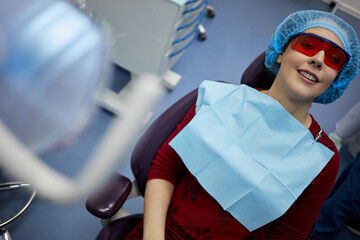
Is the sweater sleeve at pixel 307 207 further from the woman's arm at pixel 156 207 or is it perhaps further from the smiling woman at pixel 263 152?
the woman's arm at pixel 156 207

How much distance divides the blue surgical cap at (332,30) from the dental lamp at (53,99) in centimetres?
85

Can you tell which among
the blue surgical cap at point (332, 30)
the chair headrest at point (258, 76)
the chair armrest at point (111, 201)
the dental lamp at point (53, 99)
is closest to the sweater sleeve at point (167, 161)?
the chair armrest at point (111, 201)

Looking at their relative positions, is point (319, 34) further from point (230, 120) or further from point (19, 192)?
point (19, 192)

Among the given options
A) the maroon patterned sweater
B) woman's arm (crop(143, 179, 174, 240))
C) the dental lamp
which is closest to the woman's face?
the maroon patterned sweater

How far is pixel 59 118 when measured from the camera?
23 cm

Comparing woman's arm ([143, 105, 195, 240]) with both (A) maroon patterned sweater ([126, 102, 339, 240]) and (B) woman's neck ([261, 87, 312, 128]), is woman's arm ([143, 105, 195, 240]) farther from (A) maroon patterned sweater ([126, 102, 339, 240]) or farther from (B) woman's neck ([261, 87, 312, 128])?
(B) woman's neck ([261, 87, 312, 128])

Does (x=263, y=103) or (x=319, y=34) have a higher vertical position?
(x=319, y=34)

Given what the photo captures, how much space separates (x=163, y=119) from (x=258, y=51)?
6.11ft

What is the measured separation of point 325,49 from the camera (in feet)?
2.94

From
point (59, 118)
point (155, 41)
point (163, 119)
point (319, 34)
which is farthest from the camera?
point (155, 41)

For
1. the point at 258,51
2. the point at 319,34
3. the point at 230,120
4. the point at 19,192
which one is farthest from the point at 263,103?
the point at 258,51

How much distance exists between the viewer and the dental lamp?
0.22 metres

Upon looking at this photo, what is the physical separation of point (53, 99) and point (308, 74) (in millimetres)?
844

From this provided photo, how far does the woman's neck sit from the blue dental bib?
20mm
